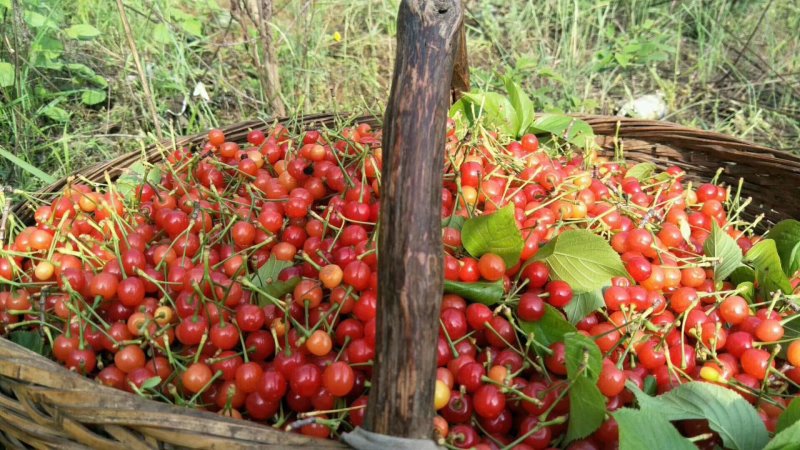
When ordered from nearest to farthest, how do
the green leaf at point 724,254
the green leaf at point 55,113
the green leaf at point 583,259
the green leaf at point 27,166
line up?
1. the green leaf at point 583,259
2. the green leaf at point 724,254
3. the green leaf at point 27,166
4. the green leaf at point 55,113

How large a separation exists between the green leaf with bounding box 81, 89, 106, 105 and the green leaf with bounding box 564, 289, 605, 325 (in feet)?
5.94

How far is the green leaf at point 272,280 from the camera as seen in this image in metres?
0.90

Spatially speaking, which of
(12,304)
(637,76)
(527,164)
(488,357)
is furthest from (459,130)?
(637,76)

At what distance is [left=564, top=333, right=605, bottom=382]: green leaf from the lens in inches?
30.0

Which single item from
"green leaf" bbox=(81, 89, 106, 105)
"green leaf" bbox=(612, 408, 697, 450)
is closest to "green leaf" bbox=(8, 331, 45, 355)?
"green leaf" bbox=(612, 408, 697, 450)

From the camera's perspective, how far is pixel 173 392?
781 mm

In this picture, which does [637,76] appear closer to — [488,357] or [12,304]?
[488,357]

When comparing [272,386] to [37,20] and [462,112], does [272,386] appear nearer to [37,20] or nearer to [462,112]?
[462,112]

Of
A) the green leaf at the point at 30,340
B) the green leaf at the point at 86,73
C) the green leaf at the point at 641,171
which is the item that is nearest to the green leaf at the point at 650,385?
the green leaf at the point at 641,171

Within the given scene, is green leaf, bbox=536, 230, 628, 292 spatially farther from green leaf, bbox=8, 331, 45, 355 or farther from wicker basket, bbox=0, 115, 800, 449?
green leaf, bbox=8, 331, 45, 355

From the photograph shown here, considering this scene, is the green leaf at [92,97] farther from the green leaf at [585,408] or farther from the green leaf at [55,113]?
the green leaf at [585,408]

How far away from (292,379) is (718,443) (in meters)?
0.55

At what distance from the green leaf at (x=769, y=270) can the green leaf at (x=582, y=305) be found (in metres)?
0.30

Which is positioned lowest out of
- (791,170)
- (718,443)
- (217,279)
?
(718,443)
